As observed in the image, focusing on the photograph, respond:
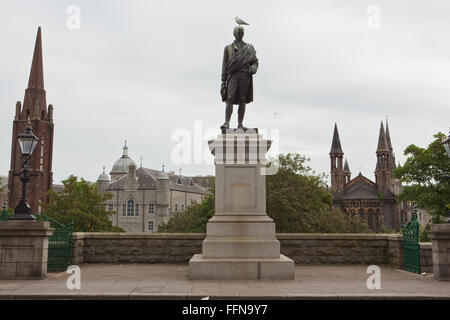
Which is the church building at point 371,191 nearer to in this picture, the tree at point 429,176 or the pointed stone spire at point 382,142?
the pointed stone spire at point 382,142

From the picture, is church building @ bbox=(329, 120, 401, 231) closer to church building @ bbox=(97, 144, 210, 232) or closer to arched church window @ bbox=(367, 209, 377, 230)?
arched church window @ bbox=(367, 209, 377, 230)

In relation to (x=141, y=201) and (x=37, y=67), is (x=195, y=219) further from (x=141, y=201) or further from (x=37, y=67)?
(x=37, y=67)

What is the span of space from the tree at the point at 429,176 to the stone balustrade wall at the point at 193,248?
26394mm

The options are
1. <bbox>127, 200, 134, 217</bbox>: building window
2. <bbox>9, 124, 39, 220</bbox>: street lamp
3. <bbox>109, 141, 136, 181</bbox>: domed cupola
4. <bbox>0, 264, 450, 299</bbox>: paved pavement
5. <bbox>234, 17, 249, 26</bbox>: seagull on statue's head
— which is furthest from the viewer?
<bbox>109, 141, 136, 181</bbox>: domed cupola

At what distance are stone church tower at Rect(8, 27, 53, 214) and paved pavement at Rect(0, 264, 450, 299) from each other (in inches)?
3384

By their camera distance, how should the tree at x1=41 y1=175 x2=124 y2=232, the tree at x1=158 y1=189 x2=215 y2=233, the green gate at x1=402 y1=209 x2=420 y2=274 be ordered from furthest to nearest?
the tree at x1=158 y1=189 x2=215 y2=233
the tree at x1=41 y1=175 x2=124 y2=232
the green gate at x1=402 y1=209 x2=420 y2=274

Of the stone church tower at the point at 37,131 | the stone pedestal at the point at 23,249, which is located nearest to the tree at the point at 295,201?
the stone pedestal at the point at 23,249

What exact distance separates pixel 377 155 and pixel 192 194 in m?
67.0

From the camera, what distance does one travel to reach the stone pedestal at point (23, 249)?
9.62m

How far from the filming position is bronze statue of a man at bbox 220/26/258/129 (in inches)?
440

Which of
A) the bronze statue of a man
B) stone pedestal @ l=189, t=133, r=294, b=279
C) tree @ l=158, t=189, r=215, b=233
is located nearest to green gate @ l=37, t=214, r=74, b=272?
stone pedestal @ l=189, t=133, r=294, b=279

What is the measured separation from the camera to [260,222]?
33.5ft
